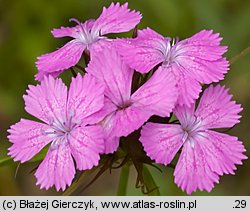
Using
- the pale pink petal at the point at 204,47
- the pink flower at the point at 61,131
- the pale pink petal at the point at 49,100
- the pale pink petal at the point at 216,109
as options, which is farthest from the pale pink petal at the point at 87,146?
the pale pink petal at the point at 204,47

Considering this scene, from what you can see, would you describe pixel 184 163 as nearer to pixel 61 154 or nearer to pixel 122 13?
pixel 61 154

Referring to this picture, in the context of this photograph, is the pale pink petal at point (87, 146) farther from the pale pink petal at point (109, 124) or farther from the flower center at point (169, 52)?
the flower center at point (169, 52)

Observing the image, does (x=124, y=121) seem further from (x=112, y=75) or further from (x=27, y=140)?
(x=27, y=140)

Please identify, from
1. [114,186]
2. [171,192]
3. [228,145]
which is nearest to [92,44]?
[228,145]

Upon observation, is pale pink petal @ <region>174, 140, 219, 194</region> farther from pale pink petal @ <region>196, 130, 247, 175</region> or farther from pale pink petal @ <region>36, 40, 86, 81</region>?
pale pink petal @ <region>36, 40, 86, 81</region>

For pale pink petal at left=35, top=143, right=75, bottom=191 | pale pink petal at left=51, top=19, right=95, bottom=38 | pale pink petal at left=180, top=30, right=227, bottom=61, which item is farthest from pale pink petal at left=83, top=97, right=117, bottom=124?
pale pink petal at left=51, top=19, right=95, bottom=38
